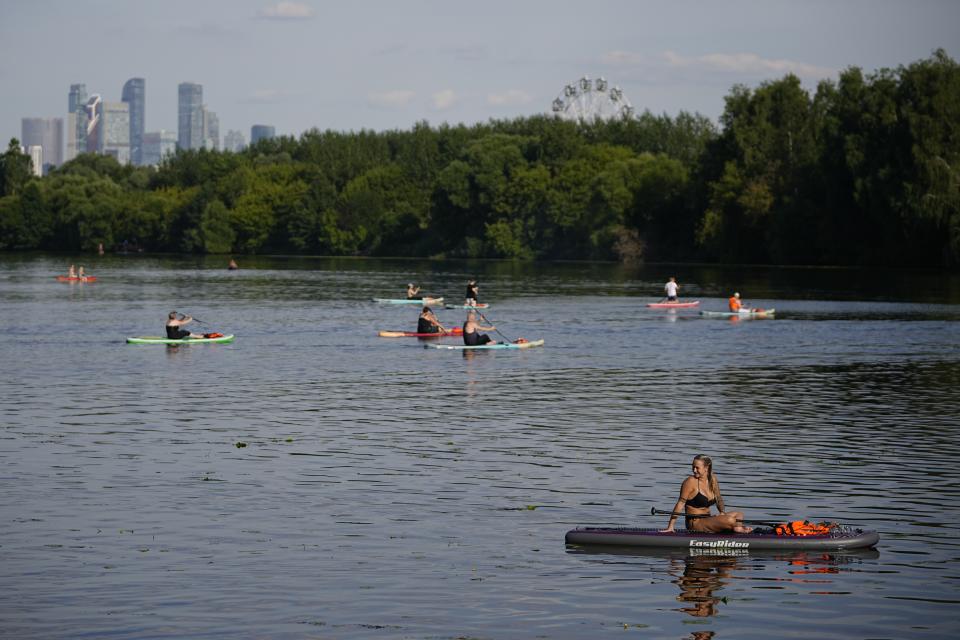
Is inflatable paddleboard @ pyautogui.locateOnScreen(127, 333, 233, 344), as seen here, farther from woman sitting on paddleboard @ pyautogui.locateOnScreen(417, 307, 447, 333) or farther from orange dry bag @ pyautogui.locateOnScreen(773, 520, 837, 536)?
orange dry bag @ pyautogui.locateOnScreen(773, 520, 837, 536)

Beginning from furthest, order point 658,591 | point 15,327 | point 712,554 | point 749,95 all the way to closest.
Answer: point 749,95, point 15,327, point 712,554, point 658,591

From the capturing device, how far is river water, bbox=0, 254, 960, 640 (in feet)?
57.4

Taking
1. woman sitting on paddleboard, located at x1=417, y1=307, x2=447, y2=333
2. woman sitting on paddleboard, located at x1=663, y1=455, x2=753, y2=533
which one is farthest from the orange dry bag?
woman sitting on paddleboard, located at x1=417, y1=307, x2=447, y2=333

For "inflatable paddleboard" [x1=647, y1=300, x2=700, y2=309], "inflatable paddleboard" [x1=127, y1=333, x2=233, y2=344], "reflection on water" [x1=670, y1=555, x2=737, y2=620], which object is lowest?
"reflection on water" [x1=670, y1=555, x2=737, y2=620]

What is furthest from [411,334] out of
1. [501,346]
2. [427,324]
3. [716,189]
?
[716,189]

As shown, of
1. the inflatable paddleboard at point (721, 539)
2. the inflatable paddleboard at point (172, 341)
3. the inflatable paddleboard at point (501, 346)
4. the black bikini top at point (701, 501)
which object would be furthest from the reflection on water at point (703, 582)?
the inflatable paddleboard at point (172, 341)

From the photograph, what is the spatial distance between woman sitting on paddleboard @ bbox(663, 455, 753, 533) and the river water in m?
0.47

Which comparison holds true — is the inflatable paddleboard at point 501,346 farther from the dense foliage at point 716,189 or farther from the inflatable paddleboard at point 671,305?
the dense foliage at point 716,189

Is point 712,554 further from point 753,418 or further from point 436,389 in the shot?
point 436,389

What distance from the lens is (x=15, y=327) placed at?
211ft

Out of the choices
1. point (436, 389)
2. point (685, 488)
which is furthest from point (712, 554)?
point (436, 389)

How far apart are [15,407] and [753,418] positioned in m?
18.8

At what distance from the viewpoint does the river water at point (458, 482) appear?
1750cm

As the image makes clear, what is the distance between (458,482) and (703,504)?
6275 millimetres
